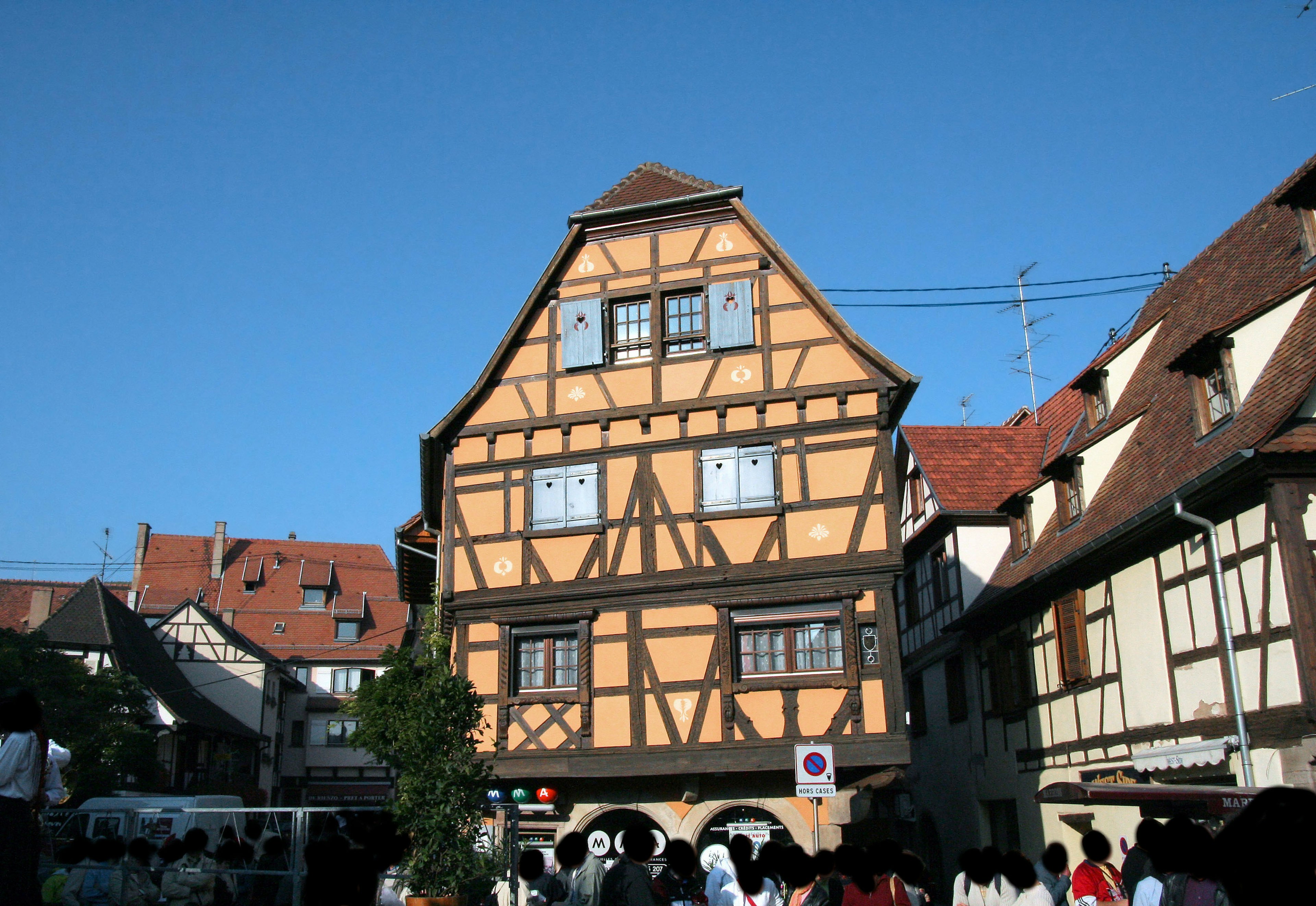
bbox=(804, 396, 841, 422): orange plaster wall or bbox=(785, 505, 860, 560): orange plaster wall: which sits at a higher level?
bbox=(804, 396, 841, 422): orange plaster wall

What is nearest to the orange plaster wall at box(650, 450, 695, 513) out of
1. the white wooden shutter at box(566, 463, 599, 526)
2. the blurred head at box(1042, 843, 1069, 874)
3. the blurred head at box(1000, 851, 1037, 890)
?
the white wooden shutter at box(566, 463, 599, 526)

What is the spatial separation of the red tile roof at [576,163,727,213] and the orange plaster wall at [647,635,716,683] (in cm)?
776

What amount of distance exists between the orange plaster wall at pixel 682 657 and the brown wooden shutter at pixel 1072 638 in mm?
6119

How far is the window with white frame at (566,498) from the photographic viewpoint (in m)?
19.8

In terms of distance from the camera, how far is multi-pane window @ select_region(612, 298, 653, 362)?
20.5m

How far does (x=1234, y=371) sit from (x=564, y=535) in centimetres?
1043

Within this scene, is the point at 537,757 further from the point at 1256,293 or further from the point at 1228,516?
the point at 1256,293

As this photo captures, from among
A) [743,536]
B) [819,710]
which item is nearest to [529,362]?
[743,536]

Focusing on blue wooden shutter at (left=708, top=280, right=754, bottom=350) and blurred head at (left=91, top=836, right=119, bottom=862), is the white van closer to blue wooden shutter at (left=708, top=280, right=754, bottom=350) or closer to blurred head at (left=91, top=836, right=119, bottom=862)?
blurred head at (left=91, top=836, right=119, bottom=862)

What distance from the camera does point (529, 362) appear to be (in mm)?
20922

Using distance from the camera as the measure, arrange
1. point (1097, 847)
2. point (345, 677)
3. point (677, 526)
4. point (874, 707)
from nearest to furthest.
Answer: point (1097, 847), point (874, 707), point (677, 526), point (345, 677)

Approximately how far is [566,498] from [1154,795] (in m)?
11.0

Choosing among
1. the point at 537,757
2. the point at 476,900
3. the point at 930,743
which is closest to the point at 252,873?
the point at 476,900

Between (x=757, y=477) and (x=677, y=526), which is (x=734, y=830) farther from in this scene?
(x=757, y=477)
